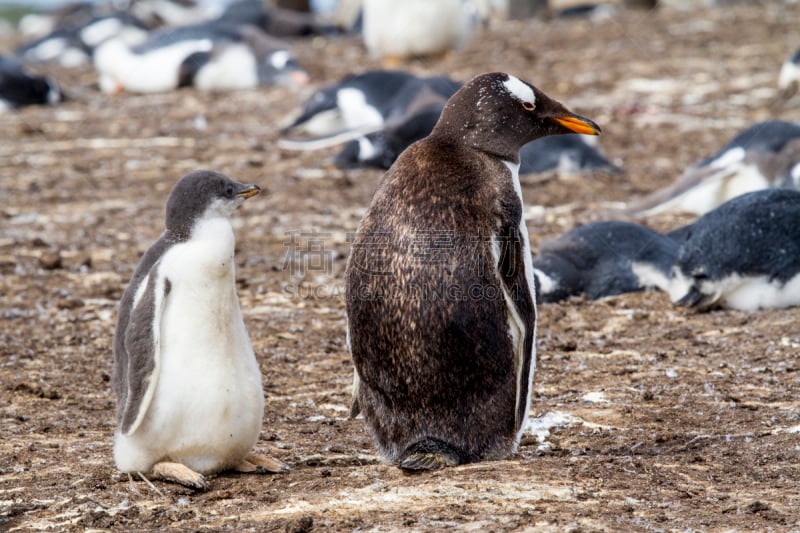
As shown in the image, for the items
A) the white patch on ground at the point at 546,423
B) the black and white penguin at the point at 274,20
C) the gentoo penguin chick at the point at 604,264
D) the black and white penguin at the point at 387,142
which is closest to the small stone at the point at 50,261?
the gentoo penguin chick at the point at 604,264

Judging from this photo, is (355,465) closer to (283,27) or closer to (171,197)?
(171,197)

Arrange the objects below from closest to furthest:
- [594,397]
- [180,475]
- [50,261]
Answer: [180,475] < [594,397] < [50,261]

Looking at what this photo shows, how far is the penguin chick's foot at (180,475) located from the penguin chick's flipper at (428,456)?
612mm

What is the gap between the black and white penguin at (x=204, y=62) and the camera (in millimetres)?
12359

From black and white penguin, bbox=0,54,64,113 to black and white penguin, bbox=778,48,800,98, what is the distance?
7229mm

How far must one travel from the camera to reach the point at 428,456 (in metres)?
3.59

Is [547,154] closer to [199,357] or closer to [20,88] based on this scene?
[199,357]

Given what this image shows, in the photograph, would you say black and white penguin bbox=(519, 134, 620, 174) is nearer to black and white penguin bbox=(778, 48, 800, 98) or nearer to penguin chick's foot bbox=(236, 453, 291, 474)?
black and white penguin bbox=(778, 48, 800, 98)

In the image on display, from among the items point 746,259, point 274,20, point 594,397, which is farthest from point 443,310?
point 274,20

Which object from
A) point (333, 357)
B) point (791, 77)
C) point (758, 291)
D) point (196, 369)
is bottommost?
point (333, 357)

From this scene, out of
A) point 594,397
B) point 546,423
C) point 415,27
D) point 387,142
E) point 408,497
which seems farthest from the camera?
point 415,27

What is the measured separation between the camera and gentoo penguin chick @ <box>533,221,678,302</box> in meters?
6.05

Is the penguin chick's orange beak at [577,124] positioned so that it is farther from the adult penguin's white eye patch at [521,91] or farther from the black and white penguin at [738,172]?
the black and white penguin at [738,172]

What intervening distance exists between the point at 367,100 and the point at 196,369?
6.29 metres
